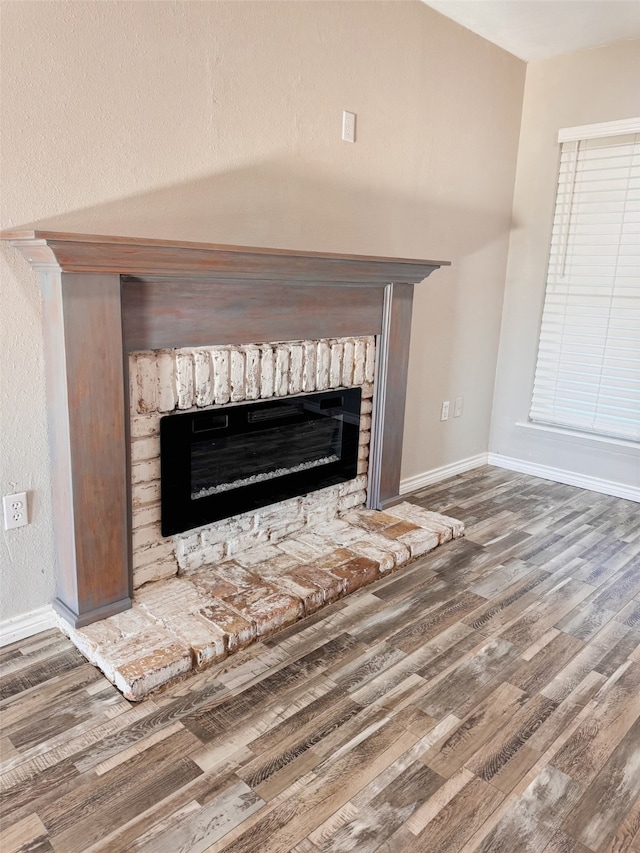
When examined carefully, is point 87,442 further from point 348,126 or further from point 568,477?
point 568,477

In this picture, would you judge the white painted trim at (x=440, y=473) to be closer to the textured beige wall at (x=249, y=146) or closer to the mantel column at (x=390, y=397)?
Answer: the textured beige wall at (x=249, y=146)

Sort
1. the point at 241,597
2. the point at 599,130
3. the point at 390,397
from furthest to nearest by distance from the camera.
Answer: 1. the point at 599,130
2. the point at 390,397
3. the point at 241,597

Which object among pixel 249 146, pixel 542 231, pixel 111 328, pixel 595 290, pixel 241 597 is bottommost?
pixel 241 597

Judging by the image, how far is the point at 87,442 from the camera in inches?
75.2

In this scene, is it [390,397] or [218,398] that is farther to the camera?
[390,397]

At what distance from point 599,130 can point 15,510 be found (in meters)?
3.41

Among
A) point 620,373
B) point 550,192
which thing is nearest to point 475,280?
point 550,192

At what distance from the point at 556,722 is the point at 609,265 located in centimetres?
263

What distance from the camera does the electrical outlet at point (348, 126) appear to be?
266cm

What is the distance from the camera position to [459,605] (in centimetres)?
236

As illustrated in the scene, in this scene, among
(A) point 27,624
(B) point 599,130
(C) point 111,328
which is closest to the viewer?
(C) point 111,328

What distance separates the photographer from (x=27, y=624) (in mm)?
2043

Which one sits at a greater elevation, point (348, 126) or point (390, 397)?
point (348, 126)

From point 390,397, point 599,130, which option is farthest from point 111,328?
point 599,130
